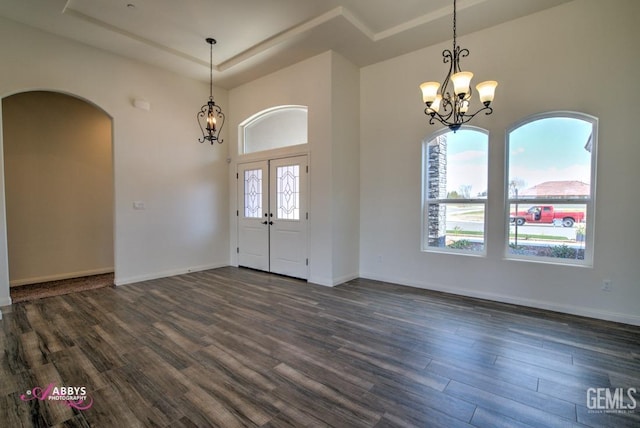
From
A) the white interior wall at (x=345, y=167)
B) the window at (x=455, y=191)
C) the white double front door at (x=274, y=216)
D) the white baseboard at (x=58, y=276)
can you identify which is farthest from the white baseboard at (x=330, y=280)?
the white baseboard at (x=58, y=276)

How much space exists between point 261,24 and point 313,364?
14.0 ft

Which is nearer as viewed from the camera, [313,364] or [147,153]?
[313,364]

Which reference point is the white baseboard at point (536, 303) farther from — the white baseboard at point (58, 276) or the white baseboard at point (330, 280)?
the white baseboard at point (58, 276)

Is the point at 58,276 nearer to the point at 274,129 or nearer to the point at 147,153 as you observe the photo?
the point at 147,153

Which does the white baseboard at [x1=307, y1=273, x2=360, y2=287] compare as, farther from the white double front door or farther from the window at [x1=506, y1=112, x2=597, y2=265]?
the window at [x1=506, y1=112, x2=597, y2=265]

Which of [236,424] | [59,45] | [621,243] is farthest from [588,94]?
[59,45]

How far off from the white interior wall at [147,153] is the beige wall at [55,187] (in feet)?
4.04

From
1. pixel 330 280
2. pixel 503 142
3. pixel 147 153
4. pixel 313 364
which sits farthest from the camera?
pixel 147 153

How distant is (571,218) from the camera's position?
3602 millimetres

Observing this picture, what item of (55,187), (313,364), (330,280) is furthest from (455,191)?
(55,187)

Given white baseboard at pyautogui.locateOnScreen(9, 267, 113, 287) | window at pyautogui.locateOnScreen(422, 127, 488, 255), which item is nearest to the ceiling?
window at pyautogui.locateOnScreen(422, 127, 488, 255)

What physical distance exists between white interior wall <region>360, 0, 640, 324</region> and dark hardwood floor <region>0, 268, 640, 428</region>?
0.44 meters

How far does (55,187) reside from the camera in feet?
17.0

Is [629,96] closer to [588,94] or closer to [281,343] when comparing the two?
[588,94]
